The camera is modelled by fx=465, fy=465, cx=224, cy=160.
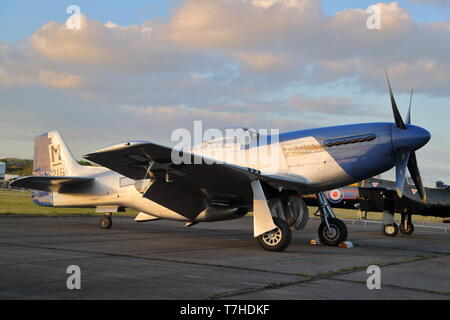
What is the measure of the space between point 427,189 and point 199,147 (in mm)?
10791

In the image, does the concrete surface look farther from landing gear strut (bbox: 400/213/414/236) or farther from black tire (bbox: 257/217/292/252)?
landing gear strut (bbox: 400/213/414/236)

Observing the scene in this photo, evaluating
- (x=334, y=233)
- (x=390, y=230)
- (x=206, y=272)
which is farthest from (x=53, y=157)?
(x=390, y=230)

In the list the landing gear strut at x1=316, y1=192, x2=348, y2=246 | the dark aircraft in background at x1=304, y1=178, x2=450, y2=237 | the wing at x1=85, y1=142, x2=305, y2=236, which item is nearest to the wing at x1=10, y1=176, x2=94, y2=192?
the wing at x1=85, y1=142, x2=305, y2=236

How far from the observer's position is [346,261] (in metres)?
8.22

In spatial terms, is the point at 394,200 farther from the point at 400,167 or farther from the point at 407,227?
the point at 400,167

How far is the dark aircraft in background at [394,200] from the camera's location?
16922 millimetres

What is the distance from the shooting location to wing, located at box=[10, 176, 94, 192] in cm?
1344

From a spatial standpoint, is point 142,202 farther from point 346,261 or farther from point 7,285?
point 7,285

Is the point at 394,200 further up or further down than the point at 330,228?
further up

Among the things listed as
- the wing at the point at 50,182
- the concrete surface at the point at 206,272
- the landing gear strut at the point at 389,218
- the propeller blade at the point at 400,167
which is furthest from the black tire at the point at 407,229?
the wing at the point at 50,182

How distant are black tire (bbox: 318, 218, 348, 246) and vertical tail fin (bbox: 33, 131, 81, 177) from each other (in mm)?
7869

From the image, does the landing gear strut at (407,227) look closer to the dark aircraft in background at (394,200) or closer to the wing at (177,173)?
the dark aircraft in background at (394,200)

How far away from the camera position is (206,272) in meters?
6.37

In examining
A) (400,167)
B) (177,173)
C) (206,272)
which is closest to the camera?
(206,272)
